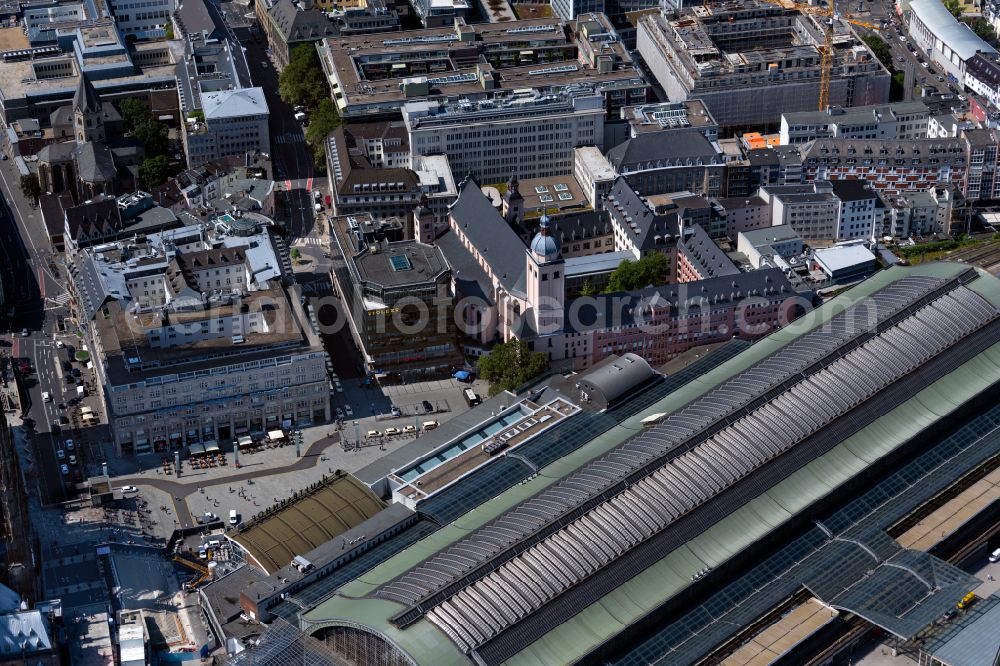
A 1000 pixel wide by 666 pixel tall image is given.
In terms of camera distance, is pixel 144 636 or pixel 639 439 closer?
pixel 144 636

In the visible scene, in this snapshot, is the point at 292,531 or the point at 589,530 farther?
the point at 292,531

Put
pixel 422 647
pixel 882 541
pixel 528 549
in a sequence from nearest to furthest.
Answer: pixel 422 647 → pixel 528 549 → pixel 882 541

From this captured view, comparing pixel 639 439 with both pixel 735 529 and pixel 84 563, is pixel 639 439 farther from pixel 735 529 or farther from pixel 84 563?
pixel 84 563

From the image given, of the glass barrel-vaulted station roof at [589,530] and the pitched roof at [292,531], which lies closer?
the glass barrel-vaulted station roof at [589,530]

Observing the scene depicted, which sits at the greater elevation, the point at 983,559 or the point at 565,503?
the point at 565,503

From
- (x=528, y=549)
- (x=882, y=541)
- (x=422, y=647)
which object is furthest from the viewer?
(x=882, y=541)

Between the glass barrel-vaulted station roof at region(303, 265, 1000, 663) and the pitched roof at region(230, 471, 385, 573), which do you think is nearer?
the glass barrel-vaulted station roof at region(303, 265, 1000, 663)

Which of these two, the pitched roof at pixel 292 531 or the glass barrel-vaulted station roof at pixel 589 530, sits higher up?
the glass barrel-vaulted station roof at pixel 589 530

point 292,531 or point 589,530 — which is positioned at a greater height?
point 589,530

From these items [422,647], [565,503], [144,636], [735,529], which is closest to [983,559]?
[735,529]

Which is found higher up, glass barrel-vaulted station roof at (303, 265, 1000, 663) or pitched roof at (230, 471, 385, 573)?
glass barrel-vaulted station roof at (303, 265, 1000, 663)
